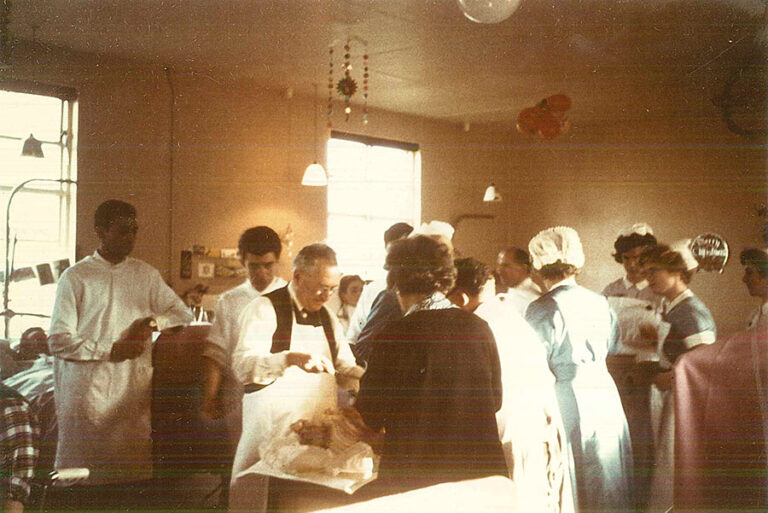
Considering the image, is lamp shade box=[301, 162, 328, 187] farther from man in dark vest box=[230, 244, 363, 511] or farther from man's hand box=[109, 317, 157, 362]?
man in dark vest box=[230, 244, 363, 511]

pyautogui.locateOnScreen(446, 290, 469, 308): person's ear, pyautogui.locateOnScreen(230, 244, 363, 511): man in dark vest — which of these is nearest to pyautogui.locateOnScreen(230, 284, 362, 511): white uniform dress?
pyautogui.locateOnScreen(230, 244, 363, 511): man in dark vest

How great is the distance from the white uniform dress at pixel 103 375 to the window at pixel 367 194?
462cm

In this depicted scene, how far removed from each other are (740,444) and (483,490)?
949mm

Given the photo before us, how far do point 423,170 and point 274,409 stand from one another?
6.77 meters

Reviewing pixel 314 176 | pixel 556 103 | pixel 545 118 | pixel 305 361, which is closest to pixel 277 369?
pixel 305 361

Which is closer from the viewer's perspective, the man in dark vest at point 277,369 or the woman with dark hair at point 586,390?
the man in dark vest at point 277,369

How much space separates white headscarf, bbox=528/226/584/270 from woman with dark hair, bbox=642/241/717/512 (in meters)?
0.42

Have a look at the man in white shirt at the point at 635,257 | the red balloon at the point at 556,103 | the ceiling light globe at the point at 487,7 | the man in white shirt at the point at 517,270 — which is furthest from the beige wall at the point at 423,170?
the ceiling light globe at the point at 487,7

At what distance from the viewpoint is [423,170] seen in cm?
908

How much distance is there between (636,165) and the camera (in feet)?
30.2

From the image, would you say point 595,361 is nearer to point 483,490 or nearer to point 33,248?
point 483,490

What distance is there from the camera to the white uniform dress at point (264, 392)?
2.52m

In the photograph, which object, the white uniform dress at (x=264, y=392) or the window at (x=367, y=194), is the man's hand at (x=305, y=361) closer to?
the white uniform dress at (x=264, y=392)

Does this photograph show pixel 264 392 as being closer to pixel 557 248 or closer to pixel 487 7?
pixel 557 248
